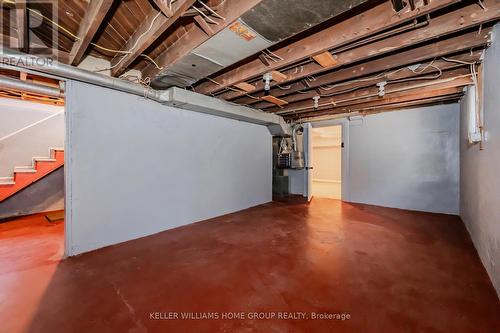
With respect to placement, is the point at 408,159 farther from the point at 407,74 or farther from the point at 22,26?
the point at 22,26

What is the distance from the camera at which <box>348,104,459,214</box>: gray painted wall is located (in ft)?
13.0

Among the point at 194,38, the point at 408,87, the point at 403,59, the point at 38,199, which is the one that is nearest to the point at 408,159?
the point at 408,87

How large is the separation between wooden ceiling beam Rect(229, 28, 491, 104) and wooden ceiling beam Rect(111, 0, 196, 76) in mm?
1503

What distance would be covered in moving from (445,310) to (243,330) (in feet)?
4.68

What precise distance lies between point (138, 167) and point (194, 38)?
1802 mm

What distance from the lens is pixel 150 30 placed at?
1699 mm

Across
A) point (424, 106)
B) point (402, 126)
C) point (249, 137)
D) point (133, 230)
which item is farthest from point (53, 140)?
point (424, 106)

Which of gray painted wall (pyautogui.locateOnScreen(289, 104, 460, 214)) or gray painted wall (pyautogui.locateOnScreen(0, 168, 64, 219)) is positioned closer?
gray painted wall (pyautogui.locateOnScreen(0, 168, 64, 219))

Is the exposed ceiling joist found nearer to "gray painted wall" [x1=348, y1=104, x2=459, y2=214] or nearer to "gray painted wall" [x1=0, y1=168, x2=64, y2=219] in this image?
Result: "gray painted wall" [x1=348, y1=104, x2=459, y2=214]

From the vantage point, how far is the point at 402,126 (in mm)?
4387

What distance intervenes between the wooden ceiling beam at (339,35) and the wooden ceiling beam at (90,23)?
1.43m

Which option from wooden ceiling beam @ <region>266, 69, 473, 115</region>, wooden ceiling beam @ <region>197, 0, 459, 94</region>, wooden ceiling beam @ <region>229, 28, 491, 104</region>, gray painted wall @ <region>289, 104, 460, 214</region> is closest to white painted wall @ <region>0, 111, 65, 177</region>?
wooden ceiling beam @ <region>229, 28, 491, 104</region>

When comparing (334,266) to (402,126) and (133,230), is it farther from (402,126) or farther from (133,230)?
(402,126)

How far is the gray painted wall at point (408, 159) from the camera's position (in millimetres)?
3965
